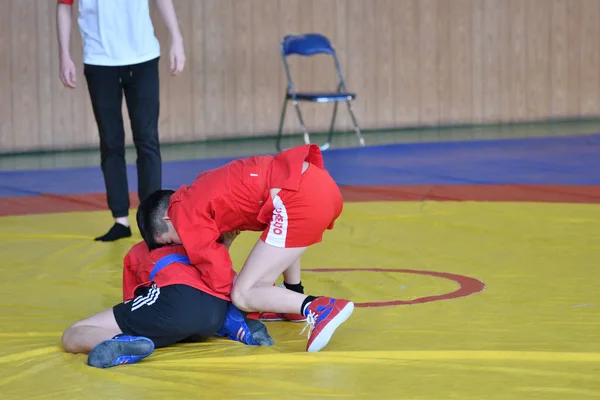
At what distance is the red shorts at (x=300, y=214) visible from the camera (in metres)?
3.01

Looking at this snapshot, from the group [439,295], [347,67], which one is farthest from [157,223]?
[347,67]

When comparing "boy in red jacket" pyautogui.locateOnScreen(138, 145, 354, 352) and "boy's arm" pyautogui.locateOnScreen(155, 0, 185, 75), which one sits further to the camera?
"boy's arm" pyautogui.locateOnScreen(155, 0, 185, 75)

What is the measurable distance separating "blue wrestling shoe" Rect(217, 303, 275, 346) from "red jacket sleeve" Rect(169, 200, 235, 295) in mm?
66

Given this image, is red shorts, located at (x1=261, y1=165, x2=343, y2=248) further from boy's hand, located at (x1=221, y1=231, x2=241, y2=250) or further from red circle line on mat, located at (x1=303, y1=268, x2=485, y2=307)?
red circle line on mat, located at (x1=303, y1=268, x2=485, y2=307)

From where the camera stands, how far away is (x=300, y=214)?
9.91 ft

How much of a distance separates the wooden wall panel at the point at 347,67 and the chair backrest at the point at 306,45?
2.18 feet

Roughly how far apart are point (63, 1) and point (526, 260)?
2301mm

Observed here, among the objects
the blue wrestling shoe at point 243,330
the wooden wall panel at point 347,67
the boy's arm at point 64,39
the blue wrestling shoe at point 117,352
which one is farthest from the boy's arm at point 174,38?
the wooden wall panel at point 347,67

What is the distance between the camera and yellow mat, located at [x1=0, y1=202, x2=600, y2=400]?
2.52m

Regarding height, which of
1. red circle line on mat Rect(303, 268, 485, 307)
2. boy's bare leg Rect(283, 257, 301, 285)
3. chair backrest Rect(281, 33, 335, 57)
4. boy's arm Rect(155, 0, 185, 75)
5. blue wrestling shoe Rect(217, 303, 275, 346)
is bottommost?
red circle line on mat Rect(303, 268, 485, 307)

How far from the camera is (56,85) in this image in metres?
9.08

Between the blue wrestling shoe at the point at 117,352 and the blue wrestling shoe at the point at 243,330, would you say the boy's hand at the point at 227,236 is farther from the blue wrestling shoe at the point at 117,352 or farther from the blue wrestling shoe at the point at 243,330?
the blue wrestling shoe at the point at 117,352

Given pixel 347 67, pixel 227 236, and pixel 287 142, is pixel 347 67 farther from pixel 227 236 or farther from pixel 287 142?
pixel 227 236

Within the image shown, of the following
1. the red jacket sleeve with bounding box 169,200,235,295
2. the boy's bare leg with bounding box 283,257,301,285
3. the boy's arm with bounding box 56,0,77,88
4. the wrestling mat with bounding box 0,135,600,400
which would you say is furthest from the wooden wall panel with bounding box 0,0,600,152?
the red jacket sleeve with bounding box 169,200,235,295
